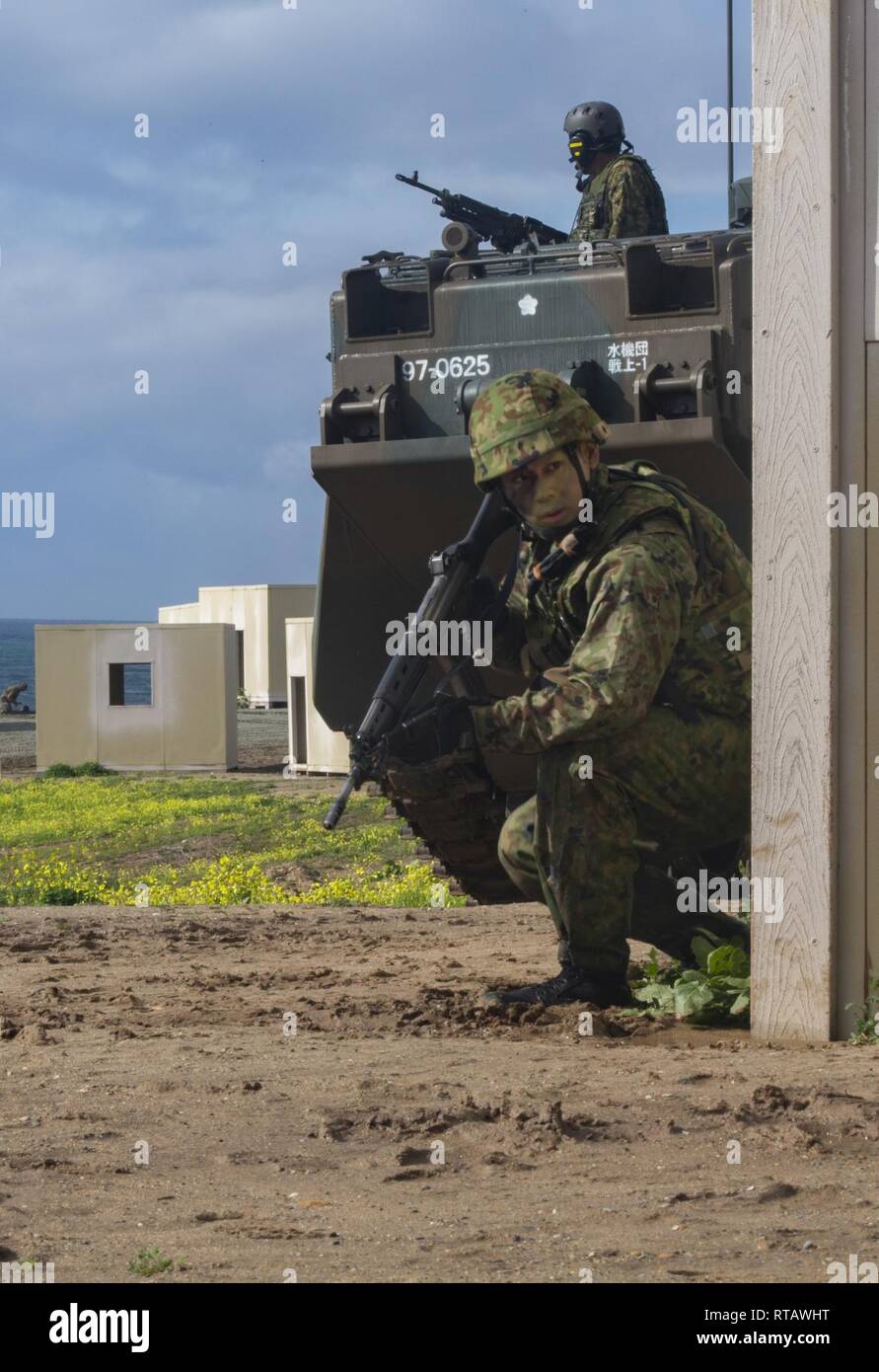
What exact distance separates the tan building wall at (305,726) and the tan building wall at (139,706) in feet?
3.74

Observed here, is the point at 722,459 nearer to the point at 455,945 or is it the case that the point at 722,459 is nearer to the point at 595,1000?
the point at 455,945

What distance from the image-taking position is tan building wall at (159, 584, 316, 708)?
125ft

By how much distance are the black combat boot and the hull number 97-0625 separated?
3.40 metres

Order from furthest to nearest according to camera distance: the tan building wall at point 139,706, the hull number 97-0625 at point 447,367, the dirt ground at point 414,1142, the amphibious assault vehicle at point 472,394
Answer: the tan building wall at point 139,706
the hull number 97-0625 at point 447,367
the amphibious assault vehicle at point 472,394
the dirt ground at point 414,1142

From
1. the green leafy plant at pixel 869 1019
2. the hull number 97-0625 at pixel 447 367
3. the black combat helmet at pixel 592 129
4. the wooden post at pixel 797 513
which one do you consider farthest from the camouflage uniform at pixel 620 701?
the black combat helmet at pixel 592 129

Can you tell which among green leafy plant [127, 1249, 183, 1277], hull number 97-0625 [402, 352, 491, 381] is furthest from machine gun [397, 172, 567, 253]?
green leafy plant [127, 1249, 183, 1277]

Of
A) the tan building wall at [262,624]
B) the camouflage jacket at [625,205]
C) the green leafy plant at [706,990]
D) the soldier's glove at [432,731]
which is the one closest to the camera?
the green leafy plant at [706,990]

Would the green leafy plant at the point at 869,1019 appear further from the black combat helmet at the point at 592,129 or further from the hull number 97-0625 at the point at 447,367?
the black combat helmet at the point at 592,129

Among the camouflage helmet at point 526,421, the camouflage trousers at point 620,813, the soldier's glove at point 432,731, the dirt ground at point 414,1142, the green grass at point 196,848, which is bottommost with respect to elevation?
the green grass at point 196,848

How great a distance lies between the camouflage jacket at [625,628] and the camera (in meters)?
5.31

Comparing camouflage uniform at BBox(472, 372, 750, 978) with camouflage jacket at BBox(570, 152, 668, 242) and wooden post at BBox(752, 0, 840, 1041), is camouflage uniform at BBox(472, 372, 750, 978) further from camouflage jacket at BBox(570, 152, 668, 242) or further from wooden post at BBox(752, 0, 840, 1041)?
camouflage jacket at BBox(570, 152, 668, 242)

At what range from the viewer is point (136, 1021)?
583 centimetres

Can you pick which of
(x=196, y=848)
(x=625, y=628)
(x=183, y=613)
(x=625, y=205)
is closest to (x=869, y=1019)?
(x=625, y=628)
